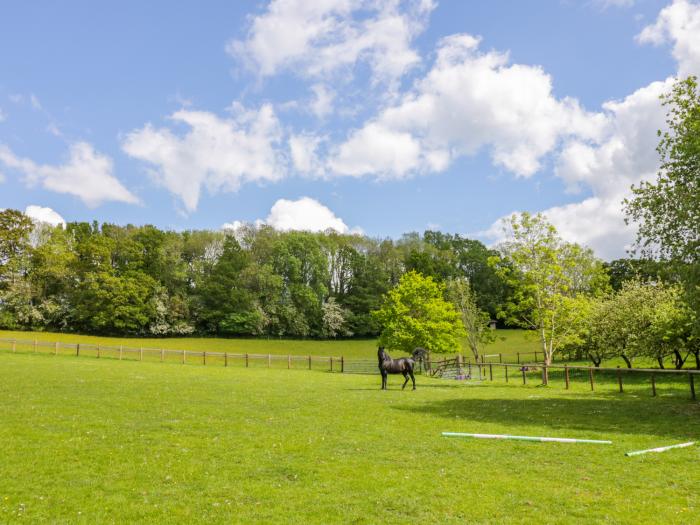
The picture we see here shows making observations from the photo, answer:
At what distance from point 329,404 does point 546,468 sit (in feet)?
30.2

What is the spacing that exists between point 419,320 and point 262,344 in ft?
Answer: 98.0

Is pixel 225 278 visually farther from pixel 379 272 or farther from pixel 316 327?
Answer: pixel 379 272

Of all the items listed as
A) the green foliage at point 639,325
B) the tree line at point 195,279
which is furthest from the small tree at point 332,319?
the green foliage at point 639,325

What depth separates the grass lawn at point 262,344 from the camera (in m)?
58.6

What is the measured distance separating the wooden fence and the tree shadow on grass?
23.5 m

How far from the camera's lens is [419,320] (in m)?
42.5

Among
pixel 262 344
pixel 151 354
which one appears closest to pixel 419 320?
pixel 151 354

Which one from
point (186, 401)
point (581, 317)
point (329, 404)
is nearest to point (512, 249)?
point (581, 317)

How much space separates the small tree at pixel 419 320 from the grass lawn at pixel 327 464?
24.2 metres

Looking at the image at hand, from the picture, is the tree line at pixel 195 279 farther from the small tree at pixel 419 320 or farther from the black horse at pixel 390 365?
the black horse at pixel 390 365

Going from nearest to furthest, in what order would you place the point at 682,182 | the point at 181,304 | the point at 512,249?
1. the point at 682,182
2. the point at 512,249
3. the point at 181,304

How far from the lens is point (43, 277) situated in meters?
62.8

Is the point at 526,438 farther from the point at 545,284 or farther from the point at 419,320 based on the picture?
the point at 419,320

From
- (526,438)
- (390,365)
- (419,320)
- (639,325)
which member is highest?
(419,320)
